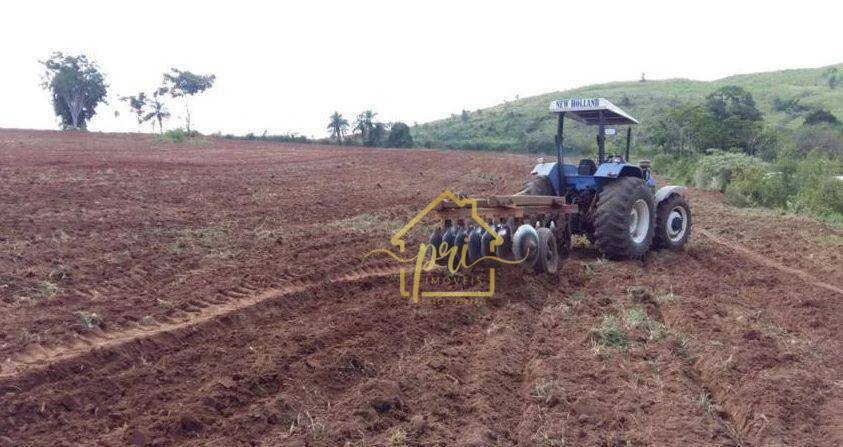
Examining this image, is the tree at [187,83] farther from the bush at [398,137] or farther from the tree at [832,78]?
the tree at [832,78]

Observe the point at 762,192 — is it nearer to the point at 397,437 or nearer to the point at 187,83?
the point at 397,437

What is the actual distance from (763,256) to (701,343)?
488 centimetres

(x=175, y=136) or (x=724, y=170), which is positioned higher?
(x=175, y=136)

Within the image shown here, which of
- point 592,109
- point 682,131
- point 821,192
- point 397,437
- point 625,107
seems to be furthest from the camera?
point 625,107

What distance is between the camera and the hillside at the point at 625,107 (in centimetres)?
4184

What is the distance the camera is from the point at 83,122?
1949 inches

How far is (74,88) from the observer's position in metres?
46.8

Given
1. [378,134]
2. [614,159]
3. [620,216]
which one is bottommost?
[620,216]

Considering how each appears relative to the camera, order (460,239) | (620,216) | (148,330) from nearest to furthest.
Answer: (148,330)
(460,239)
(620,216)

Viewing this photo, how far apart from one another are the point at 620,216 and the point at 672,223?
1848 millimetres

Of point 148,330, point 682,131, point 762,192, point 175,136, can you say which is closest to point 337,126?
point 175,136

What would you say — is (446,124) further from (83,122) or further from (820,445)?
(820,445)

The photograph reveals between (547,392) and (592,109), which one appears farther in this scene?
(592,109)

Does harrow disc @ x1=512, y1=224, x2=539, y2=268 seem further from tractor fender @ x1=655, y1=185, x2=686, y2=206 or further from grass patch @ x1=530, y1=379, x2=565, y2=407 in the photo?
tractor fender @ x1=655, y1=185, x2=686, y2=206
